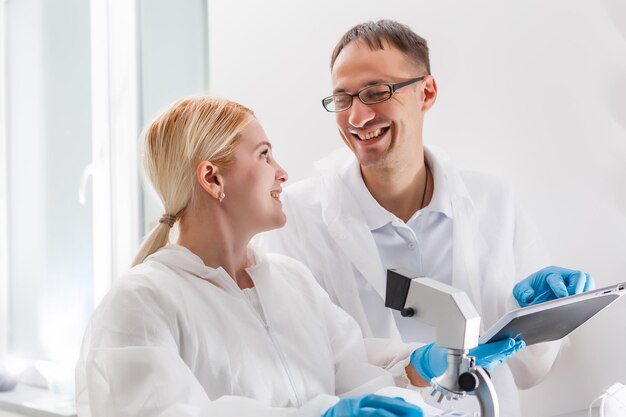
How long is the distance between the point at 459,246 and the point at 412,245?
133 mm

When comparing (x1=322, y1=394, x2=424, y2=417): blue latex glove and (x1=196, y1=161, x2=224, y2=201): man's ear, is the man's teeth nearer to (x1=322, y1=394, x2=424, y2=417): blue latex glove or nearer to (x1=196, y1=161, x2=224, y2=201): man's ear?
(x1=196, y1=161, x2=224, y2=201): man's ear

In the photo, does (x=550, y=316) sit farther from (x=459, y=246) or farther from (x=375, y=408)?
(x=459, y=246)

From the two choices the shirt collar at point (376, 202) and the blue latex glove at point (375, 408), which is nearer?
the blue latex glove at point (375, 408)

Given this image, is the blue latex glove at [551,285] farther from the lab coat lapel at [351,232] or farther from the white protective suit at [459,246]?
the lab coat lapel at [351,232]

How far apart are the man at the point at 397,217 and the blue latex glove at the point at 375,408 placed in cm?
77

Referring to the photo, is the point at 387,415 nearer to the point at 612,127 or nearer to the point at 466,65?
the point at 612,127

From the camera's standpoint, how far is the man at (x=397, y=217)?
190 centimetres

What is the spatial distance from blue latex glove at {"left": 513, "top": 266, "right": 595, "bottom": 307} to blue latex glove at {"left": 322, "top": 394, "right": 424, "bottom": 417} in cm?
70

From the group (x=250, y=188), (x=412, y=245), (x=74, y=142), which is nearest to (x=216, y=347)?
(x=250, y=188)

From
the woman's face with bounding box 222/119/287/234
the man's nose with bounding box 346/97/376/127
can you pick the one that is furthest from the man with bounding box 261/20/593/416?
the woman's face with bounding box 222/119/287/234

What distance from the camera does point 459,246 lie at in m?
1.90

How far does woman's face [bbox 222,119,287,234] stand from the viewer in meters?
1.48

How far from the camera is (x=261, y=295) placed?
149 cm

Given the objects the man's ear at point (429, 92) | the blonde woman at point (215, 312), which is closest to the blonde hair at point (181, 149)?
the blonde woman at point (215, 312)
